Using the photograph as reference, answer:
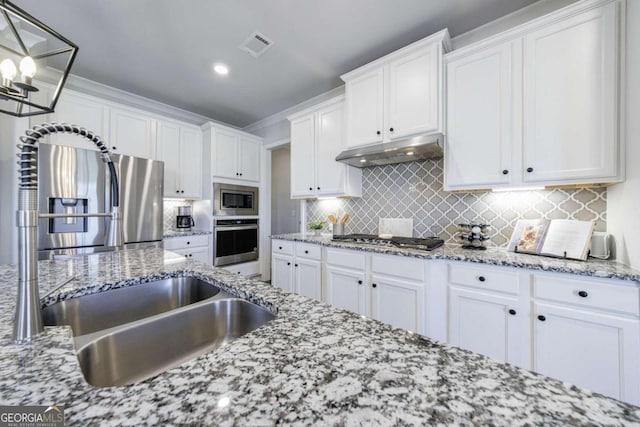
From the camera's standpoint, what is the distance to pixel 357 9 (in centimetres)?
187

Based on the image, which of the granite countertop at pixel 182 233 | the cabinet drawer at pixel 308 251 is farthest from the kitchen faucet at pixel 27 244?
Answer: the granite countertop at pixel 182 233

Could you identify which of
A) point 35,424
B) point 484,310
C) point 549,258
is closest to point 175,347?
point 35,424

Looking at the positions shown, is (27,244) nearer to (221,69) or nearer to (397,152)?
(397,152)

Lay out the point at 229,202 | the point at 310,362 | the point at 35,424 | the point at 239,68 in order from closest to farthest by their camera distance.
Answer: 1. the point at 35,424
2. the point at 310,362
3. the point at 239,68
4. the point at 229,202

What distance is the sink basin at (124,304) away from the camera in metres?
0.89

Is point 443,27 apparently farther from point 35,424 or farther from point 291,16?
point 35,424

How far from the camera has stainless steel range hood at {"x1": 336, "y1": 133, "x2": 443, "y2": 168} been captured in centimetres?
199

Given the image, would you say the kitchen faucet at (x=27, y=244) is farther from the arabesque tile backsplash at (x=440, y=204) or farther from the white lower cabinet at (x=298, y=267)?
the arabesque tile backsplash at (x=440, y=204)

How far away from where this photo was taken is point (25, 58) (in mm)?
1123

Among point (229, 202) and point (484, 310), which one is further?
point (229, 202)

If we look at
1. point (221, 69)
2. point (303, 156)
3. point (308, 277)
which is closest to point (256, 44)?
point (221, 69)

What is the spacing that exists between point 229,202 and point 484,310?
3.19 m

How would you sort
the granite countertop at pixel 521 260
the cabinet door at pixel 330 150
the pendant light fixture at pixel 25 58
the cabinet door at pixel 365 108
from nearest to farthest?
the pendant light fixture at pixel 25 58, the granite countertop at pixel 521 260, the cabinet door at pixel 365 108, the cabinet door at pixel 330 150
